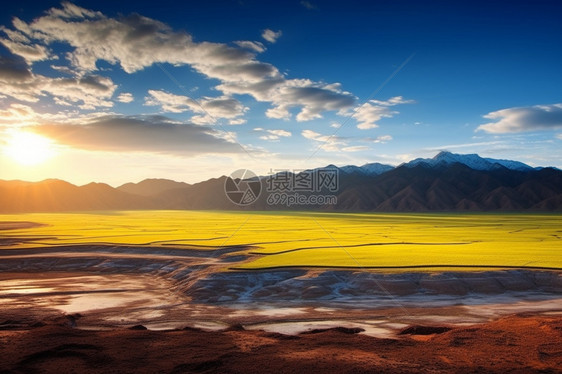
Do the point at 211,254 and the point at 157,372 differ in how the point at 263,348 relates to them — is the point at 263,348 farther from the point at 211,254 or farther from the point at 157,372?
the point at 211,254

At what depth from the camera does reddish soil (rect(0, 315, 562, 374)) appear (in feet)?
41.3

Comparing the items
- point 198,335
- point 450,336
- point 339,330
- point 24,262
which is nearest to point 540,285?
point 450,336

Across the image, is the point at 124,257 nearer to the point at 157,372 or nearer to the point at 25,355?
the point at 25,355

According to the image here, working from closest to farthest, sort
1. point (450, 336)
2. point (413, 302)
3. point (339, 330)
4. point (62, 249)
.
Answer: point (450, 336) → point (339, 330) → point (413, 302) → point (62, 249)

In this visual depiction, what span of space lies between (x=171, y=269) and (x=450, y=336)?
87.0ft

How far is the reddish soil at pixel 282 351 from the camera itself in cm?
1259

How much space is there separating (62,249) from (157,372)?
39544 millimetres

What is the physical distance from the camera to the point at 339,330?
17859mm

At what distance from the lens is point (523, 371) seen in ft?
40.2

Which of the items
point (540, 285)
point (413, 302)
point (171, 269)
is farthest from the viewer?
point (171, 269)

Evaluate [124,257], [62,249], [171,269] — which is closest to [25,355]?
[171,269]

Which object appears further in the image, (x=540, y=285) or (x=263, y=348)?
(x=540, y=285)

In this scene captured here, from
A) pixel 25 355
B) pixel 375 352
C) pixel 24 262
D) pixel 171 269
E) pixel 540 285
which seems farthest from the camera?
pixel 24 262

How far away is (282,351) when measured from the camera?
14.3 m
